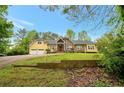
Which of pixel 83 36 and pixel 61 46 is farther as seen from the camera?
pixel 61 46

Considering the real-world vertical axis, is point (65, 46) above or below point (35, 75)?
above

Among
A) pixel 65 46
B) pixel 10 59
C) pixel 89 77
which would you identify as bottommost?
pixel 89 77

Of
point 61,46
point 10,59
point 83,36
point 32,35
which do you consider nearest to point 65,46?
point 61,46

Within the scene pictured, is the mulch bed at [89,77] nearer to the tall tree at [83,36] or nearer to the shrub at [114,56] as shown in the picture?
the shrub at [114,56]

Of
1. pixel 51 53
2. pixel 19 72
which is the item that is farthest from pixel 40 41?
pixel 19 72

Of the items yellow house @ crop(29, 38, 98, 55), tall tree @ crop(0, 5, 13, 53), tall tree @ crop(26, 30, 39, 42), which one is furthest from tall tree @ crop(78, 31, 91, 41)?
tall tree @ crop(0, 5, 13, 53)

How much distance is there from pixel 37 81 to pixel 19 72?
0.70 feet

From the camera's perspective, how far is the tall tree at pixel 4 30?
134 inches

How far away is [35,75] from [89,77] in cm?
A: 57

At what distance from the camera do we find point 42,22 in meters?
3.42

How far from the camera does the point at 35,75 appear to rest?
3387 mm

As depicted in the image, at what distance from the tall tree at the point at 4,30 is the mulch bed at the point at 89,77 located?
724 mm

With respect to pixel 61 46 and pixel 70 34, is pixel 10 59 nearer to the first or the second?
pixel 61 46

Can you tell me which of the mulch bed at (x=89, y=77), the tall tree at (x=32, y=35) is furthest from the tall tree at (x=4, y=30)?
the mulch bed at (x=89, y=77)
